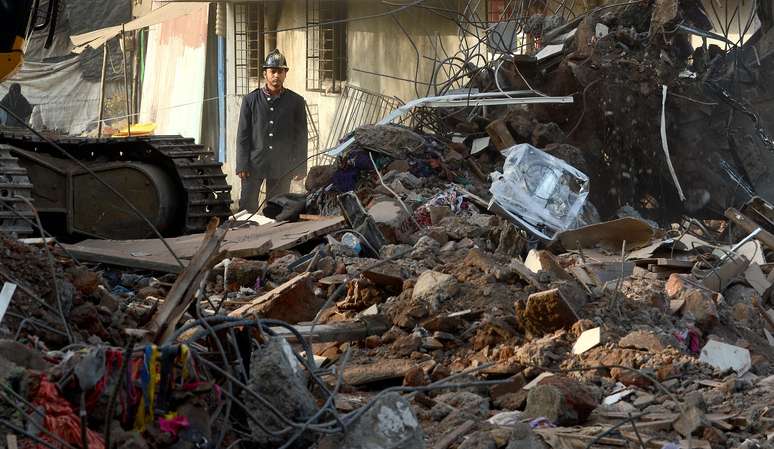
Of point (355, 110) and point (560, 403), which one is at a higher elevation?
point (355, 110)

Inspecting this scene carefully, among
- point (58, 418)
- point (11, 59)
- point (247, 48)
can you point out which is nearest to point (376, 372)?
point (58, 418)

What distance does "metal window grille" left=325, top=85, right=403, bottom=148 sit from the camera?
19.1 m

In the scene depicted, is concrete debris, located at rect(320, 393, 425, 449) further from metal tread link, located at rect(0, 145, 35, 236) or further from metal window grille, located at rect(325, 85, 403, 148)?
metal window grille, located at rect(325, 85, 403, 148)

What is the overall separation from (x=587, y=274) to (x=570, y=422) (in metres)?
2.89

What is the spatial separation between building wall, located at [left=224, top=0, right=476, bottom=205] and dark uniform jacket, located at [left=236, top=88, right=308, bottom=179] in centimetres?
365

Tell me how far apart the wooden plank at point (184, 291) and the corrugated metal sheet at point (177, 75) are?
1700cm

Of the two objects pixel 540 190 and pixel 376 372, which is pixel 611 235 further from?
pixel 376 372

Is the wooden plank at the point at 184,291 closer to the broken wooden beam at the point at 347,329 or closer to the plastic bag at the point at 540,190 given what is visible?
the broken wooden beam at the point at 347,329

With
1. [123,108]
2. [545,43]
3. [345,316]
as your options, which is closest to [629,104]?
[545,43]

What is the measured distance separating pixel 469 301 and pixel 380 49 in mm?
11864

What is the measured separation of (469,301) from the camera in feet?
26.2

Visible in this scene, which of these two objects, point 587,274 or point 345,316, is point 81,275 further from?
point 587,274


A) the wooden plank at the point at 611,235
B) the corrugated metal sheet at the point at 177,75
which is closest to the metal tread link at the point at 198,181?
the wooden plank at the point at 611,235

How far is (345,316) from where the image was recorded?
8.20 meters
